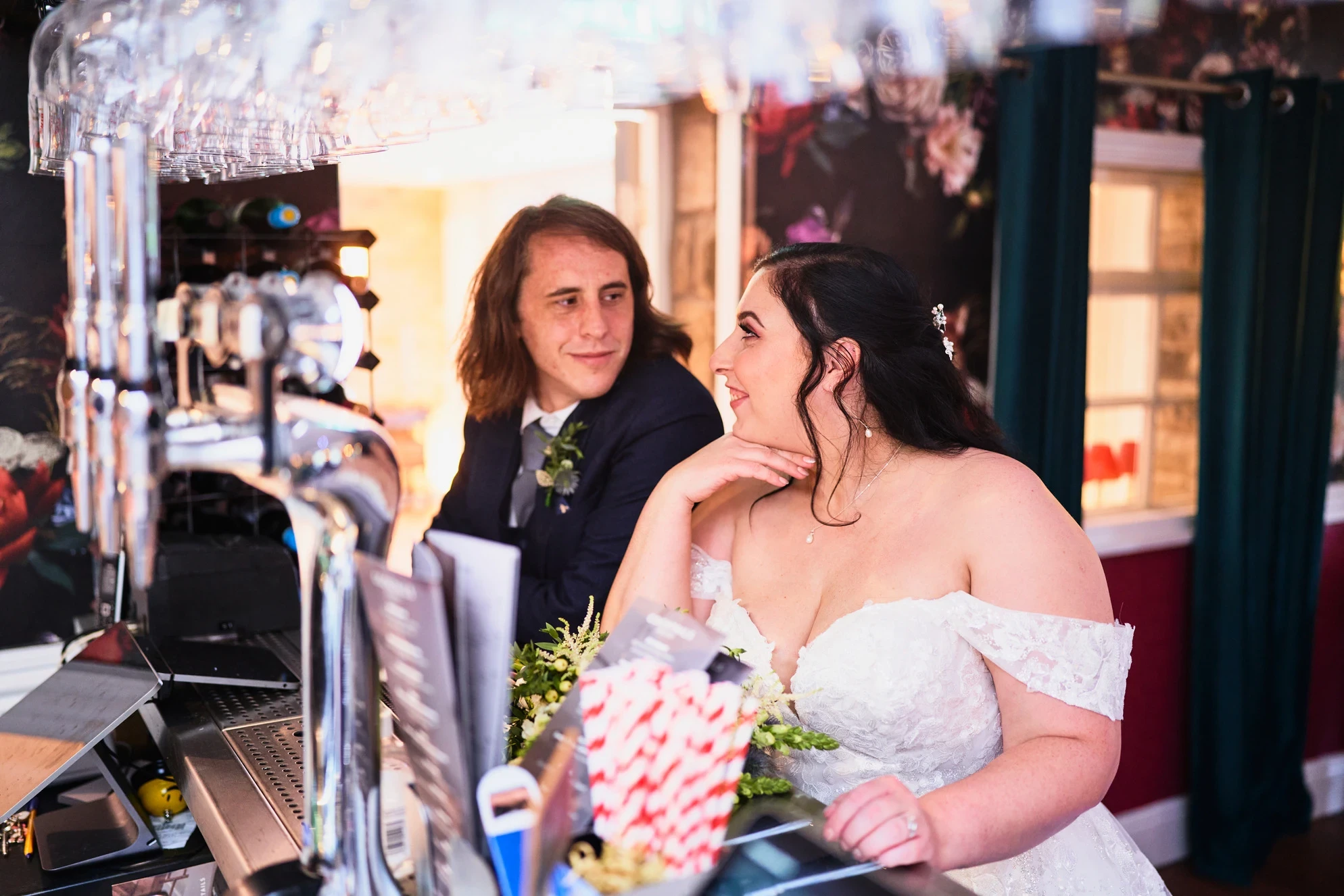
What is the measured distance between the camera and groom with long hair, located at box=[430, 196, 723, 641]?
230 centimetres

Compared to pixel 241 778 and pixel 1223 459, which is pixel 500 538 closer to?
pixel 241 778

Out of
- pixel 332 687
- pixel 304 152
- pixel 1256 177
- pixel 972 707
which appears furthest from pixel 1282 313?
pixel 332 687

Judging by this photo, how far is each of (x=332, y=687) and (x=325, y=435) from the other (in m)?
0.21

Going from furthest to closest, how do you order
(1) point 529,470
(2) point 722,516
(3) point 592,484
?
(1) point 529,470, (3) point 592,484, (2) point 722,516

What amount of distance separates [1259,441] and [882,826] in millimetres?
2979

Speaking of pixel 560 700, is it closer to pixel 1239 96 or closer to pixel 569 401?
pixel 569 401

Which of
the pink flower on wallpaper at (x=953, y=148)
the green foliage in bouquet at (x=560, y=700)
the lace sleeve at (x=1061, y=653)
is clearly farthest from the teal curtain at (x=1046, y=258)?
the green foliage in bouquet at (x=560, y=700)

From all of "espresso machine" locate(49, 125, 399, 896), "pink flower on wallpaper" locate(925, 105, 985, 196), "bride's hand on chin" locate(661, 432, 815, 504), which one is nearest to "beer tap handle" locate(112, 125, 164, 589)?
"espresso machine" locate(49, 125, 399, 896)

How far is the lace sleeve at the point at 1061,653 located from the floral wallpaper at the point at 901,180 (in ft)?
5.61

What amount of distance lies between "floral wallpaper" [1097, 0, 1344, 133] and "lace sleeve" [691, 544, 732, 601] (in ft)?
7.55

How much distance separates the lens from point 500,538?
2.48 metres

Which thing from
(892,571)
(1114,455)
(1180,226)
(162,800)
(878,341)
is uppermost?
(1180,226)

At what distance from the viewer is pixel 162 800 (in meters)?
1.51

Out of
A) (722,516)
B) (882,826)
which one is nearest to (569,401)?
(722,516)
